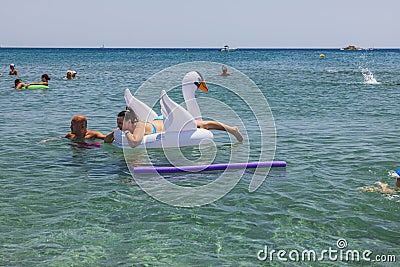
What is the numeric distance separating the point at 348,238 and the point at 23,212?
4389mm

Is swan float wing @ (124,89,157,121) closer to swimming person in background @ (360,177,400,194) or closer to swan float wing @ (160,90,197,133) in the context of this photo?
swan float wing @ (160,90,197,133)

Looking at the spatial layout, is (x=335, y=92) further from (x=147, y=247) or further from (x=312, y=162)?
(x=147, y=247)

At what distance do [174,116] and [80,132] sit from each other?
2477 millimetres

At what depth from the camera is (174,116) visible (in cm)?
966

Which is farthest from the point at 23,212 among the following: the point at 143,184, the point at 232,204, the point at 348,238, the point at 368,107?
the point at 368,107

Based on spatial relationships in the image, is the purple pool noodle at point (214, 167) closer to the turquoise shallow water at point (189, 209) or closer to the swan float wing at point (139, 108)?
the turquoise shallow water at point (189, 209)

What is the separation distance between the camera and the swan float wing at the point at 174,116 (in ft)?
31.2

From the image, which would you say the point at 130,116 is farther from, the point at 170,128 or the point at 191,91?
the point at 191,91

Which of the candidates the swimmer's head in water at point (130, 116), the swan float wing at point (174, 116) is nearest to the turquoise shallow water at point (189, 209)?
the swan float wing at point (174, 116)

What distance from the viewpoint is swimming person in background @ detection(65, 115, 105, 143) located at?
413 inches

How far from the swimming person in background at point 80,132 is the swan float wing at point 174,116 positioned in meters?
1.96

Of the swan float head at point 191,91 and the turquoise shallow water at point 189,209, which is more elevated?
the swan float head at point 191,91

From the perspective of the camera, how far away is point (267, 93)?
23266mm

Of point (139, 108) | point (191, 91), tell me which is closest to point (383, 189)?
point (191, 91)
